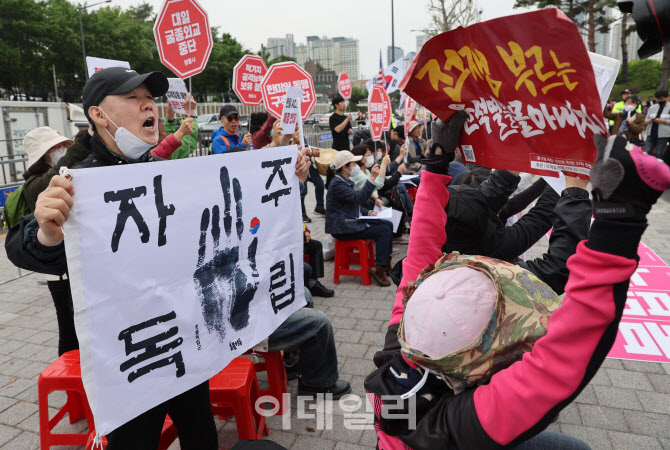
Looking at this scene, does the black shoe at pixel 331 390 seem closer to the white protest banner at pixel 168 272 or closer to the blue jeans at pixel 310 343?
the blue jeans at pixel 310 343

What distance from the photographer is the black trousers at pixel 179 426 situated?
1.75 m

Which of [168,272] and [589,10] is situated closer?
[168,272]

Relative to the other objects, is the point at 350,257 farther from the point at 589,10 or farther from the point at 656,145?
the point at 589,10

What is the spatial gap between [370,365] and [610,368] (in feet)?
6.02

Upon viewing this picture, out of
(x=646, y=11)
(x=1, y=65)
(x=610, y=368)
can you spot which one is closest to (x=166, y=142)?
(x=646, y=11)

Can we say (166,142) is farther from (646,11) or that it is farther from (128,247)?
(646,11)

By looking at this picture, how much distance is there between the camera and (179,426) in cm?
204

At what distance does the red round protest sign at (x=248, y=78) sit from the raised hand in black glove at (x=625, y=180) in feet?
19.2

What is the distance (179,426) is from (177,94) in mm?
3177

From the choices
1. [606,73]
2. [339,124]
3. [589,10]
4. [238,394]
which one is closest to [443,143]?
[606,73]

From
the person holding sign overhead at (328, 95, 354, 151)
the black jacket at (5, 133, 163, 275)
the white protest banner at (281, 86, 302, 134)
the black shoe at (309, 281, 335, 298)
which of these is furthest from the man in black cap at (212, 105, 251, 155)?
the black jacket at (5, 133, 163, 275)

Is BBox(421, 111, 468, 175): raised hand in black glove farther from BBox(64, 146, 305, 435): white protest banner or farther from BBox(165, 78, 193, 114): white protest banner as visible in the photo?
BBox(165, 78, 193, 114): white protest banner

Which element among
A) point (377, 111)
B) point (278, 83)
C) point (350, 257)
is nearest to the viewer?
point (278, 83)

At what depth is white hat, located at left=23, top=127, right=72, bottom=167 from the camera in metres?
3.12
